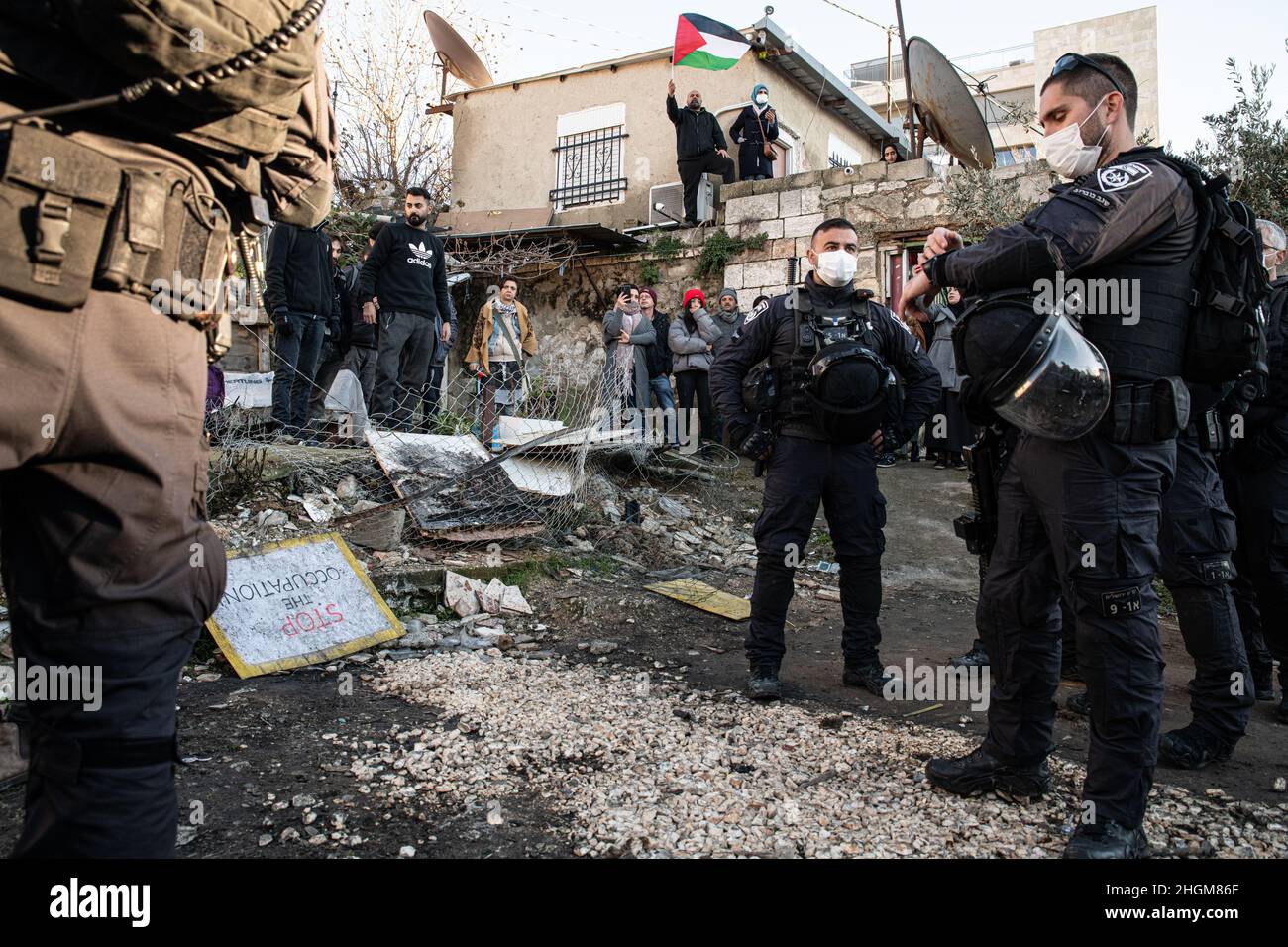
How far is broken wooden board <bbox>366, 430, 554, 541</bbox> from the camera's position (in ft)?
17.4

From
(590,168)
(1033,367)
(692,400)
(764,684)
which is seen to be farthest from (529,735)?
(590,168)

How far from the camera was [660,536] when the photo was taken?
625cm

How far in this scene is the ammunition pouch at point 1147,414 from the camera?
2.15 metres

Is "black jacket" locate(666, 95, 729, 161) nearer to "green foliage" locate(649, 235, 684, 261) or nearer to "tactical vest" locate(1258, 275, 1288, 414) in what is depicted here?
"green foliage" locate(649, 235, 684, 261)

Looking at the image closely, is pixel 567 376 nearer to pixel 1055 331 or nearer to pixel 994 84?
pixel 1055 331

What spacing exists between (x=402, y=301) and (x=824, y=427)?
4476mm

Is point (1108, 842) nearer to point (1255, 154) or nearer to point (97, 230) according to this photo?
point (97, 230)

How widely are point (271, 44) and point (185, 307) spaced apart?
1.40 feet

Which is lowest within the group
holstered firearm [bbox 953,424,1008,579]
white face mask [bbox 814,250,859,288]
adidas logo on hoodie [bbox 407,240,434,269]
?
holstered firearm [bbox 953,424,1008,579]

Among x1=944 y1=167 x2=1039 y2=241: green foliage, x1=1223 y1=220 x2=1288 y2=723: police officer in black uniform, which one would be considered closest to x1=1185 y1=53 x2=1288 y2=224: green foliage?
x1=944 y1=167 x2=1039 y2=241: green foliage

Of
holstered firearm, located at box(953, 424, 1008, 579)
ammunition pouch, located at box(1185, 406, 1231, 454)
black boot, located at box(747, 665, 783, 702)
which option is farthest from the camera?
black boot, located at box(747, 665, 783, 702)

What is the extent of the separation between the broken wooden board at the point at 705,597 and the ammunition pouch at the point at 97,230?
368cm

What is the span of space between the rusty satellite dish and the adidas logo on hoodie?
1044 cm
